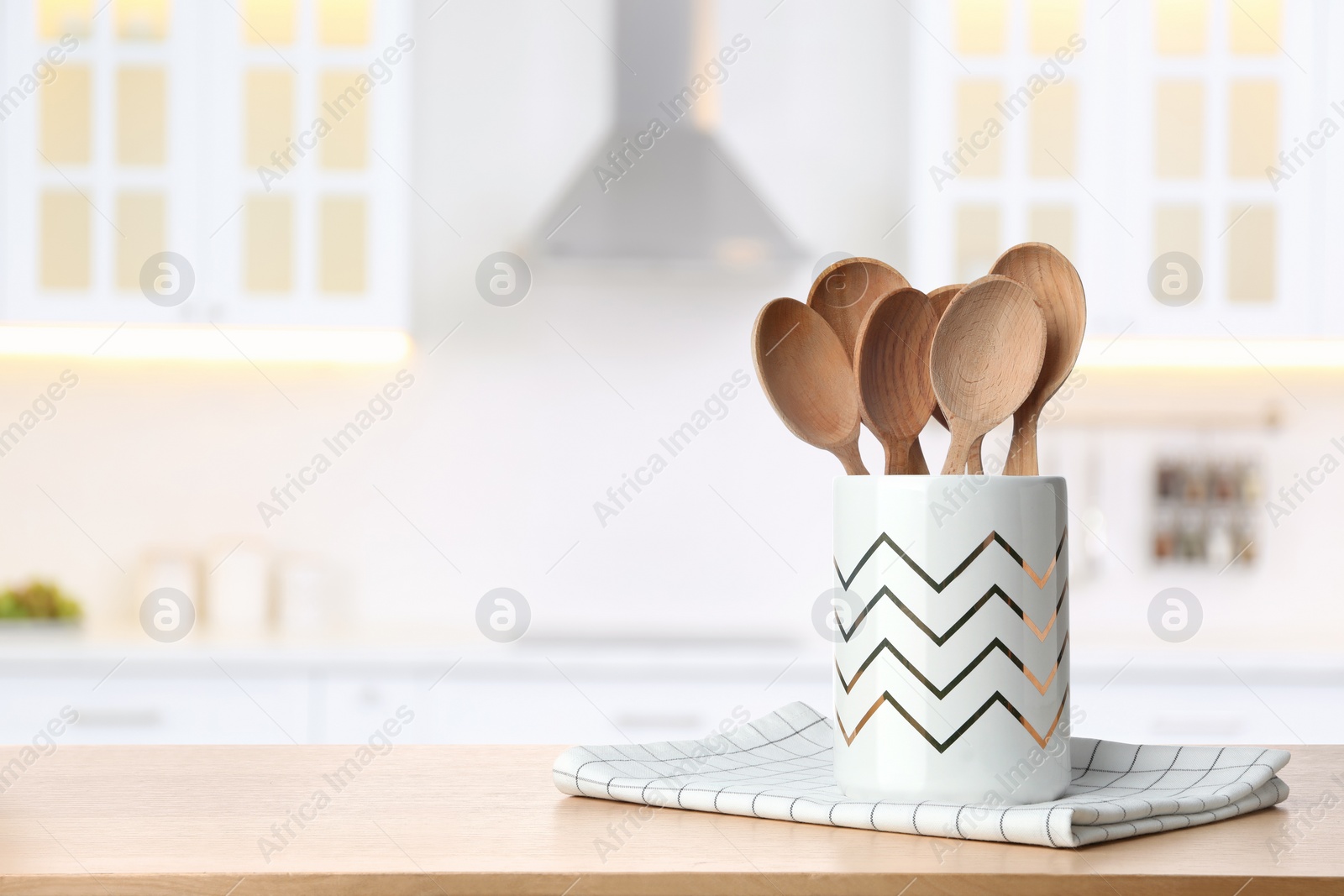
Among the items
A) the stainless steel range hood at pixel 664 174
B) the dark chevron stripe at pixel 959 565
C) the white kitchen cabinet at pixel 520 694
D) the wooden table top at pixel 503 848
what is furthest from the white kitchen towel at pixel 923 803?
the stainless steel range hood at pixel 664 174

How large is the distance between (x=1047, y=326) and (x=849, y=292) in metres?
0.12

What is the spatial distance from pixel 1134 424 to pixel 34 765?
2.60 metres

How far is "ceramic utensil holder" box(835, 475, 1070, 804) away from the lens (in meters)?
0.62

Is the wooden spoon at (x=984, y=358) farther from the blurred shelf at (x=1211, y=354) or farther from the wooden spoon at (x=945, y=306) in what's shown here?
the blurred shelf at (x=1211, y=354)

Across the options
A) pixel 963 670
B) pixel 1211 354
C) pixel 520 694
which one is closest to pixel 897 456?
pixel 963 670

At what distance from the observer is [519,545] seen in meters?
2.86

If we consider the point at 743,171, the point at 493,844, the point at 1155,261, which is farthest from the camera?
the point at 743,171

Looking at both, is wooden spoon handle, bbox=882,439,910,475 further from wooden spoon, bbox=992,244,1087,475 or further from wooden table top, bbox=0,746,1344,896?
wooden table top, bbox=0,746,1344,896

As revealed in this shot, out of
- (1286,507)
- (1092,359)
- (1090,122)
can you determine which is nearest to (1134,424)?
(1092,359)

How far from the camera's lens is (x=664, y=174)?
8.79 ft

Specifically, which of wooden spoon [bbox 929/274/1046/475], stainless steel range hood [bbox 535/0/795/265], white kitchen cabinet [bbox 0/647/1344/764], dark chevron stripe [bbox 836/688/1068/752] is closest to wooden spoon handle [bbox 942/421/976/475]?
wooden spoon [bbox 929/274/1046/475]

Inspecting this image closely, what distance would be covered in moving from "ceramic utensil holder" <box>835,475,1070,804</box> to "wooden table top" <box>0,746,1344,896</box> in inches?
2.1

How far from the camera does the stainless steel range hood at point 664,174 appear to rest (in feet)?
8.57

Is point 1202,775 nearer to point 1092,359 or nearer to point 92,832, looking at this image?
point 92,832
